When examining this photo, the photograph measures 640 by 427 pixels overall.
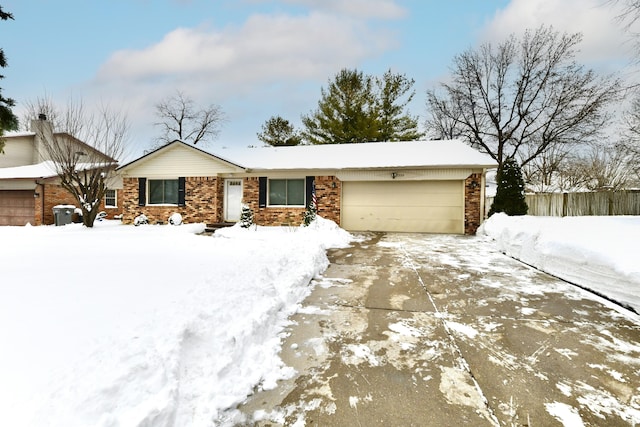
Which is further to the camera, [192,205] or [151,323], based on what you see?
[192,205]

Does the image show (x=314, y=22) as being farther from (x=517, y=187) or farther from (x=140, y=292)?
(x=140, y=292)

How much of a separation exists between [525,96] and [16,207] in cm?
Result: 2998

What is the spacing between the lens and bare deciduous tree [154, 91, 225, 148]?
27.4 meters

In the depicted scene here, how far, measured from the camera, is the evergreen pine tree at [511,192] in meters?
10.5

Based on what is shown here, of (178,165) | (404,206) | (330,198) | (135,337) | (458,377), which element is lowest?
(458,377)

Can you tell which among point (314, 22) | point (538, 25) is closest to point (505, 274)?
point (314, 22)

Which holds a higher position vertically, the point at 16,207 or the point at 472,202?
the point at 472,202

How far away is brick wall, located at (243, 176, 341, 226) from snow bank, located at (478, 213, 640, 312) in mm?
6492

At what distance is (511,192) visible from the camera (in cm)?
1061

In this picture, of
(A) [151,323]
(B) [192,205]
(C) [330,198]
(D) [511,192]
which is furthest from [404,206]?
(A) [151,323]

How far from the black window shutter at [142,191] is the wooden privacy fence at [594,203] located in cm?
1759

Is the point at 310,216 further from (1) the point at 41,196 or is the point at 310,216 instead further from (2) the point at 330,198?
(1) the point at 41,196

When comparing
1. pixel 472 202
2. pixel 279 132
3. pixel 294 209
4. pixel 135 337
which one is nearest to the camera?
pixel 135 337

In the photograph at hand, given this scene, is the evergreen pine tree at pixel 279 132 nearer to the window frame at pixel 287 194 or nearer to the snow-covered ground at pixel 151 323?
the window frame at pixel 287 194
